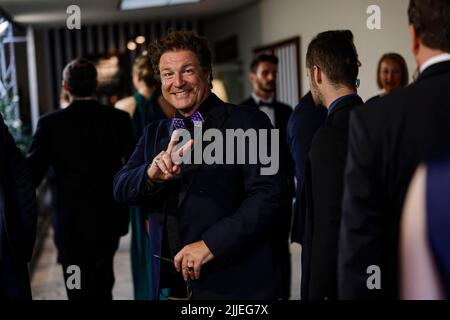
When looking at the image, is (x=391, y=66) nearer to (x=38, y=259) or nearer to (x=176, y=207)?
(x=176, y=207)

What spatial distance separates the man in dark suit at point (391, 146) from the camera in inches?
56.4

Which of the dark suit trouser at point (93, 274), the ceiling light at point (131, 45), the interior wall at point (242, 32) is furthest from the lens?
the ceiling light at point (131, 45)

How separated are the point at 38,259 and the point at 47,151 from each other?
119 inches

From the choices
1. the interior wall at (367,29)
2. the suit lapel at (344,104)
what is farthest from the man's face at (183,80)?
the interior wall at (367,29)

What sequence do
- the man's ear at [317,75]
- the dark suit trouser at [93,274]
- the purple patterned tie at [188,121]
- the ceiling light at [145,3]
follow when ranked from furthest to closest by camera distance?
1. the ceiling light at [145,3]
2. the dark suit trouser at [93,274]
3. the purple patterned tie at [188,121]
4. the man's ear at [317,75]

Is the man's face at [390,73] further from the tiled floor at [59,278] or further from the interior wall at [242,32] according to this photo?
the interior wall at [242,32]

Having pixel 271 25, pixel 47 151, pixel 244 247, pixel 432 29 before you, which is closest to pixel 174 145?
pixel 244 247

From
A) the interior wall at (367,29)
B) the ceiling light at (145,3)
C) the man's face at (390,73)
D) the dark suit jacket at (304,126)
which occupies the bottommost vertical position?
the dark suit jacket at (304,126)

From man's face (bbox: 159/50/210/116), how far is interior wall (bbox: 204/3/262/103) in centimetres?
614

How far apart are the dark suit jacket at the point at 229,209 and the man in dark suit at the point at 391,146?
1.58 ft

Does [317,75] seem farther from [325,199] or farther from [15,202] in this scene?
[15,202]

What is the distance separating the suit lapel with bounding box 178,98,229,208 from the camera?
201 centimetres

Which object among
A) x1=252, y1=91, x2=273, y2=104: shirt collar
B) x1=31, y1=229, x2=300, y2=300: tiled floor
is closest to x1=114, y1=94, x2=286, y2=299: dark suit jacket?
x1=252, y1=91, x2=273, y2=104: shirt collar

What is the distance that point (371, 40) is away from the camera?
3.12m
